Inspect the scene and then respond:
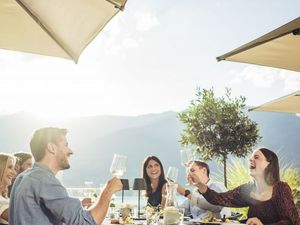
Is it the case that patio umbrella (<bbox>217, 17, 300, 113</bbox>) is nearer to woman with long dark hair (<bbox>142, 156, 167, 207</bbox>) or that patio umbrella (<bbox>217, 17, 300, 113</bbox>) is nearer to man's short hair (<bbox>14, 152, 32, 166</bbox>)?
woman with long dark hair (<bbox>142, 156, 167, 207</bbox>)

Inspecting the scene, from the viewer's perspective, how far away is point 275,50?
3760 mm

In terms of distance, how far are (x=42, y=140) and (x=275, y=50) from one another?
89.1 inches

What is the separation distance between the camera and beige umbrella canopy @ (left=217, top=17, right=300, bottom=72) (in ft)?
10.5

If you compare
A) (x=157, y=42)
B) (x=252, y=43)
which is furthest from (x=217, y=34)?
(x=252, y=43)

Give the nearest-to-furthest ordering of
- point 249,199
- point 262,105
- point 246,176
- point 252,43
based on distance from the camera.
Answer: point 249,199
point 252,43
point 262,105
point 246,176

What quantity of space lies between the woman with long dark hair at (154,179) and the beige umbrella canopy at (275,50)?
6.25 ft

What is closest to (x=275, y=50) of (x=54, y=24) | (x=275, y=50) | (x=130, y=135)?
(x=275, y=50)

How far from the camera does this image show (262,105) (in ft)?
20.0

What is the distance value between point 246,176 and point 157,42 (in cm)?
4321

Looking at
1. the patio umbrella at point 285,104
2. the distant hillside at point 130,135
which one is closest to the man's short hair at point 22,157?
the patio umbrella at point 285,104

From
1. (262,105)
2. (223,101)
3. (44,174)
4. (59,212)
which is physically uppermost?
(223,101)

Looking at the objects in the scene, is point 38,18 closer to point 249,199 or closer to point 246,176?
point 249,199

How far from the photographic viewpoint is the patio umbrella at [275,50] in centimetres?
315

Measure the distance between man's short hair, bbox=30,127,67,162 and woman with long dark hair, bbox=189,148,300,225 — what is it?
38.0 inches
